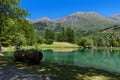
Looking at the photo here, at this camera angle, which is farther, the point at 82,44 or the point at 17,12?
the point at 82,44

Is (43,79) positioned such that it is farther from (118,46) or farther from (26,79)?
(118,46)

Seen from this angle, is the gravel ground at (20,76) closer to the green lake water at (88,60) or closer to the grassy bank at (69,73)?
the grassy bank at (69,73)

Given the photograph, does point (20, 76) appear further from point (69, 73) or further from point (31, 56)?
point (31, 56)

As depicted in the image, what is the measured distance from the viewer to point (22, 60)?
69.1ft

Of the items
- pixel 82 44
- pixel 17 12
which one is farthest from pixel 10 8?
pixel 82 44

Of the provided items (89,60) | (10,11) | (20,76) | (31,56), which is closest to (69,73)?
(20,76)

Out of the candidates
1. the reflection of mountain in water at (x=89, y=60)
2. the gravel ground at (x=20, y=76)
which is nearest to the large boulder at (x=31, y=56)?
the gravel ground at (x=20, y=76)

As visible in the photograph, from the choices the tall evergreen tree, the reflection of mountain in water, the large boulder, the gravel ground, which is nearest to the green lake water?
the reflection of mountain in water

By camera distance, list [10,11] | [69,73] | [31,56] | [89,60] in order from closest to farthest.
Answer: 1. [69,73]
2. [31,56]
3. [10,11]
4. [89,60]

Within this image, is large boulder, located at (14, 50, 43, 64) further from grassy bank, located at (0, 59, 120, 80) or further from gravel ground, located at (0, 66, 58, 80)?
gravel ground, located at (0, 66, 58, 80)

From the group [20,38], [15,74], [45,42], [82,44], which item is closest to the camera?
[15,74]

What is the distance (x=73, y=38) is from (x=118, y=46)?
33.1 meters

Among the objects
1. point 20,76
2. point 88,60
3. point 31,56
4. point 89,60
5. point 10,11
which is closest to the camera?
point 20,76

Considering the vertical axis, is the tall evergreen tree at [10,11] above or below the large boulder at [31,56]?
above
